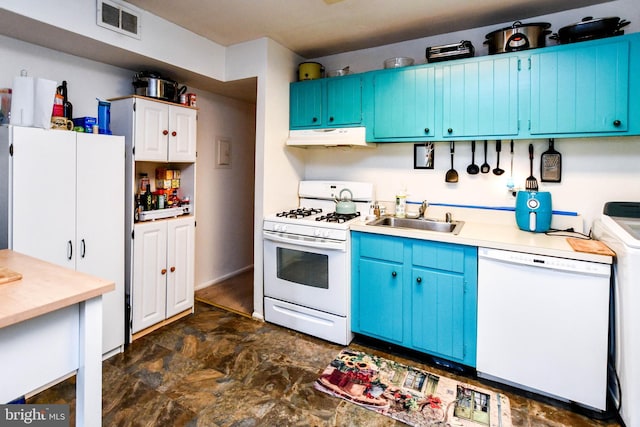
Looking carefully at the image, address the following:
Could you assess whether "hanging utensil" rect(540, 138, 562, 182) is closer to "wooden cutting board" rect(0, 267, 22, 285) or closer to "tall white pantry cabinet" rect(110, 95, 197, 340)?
"tall white pantry cabinet" rect(110, 95, 197, 340)

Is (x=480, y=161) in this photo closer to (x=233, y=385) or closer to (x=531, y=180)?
(x=531, y=180)

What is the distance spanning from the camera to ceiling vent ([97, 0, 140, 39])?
228 cm

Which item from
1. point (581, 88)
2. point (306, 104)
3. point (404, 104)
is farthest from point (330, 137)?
point (581, 88)

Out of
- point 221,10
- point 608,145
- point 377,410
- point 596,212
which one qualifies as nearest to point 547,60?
point 608,145

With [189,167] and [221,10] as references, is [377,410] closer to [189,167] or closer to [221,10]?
[189,167]

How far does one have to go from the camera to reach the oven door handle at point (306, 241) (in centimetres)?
260

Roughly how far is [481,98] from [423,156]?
0.67 metres

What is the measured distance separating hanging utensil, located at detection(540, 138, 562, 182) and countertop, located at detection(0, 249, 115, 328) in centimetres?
275

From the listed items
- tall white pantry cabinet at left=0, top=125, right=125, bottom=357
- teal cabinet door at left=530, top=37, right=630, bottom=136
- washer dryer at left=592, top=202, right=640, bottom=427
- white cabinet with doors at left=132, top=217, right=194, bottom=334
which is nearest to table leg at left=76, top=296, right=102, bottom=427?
tall white pantry cabinet at left=0, top=125, right=125, bottom=357

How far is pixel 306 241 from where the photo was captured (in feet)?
8.99

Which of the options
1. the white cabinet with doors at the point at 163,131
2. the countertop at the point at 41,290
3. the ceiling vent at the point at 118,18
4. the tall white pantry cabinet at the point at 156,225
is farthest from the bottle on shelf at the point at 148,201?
the countertop at the point at 41,290

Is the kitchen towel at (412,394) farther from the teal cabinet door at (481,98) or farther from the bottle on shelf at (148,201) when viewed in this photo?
the bottle on shelf at (148,201)

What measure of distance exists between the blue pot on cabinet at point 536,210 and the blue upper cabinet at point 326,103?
1411 mm

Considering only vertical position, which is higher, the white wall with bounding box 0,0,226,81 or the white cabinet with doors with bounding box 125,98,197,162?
the white wall with bounding box 0,0,226,81
